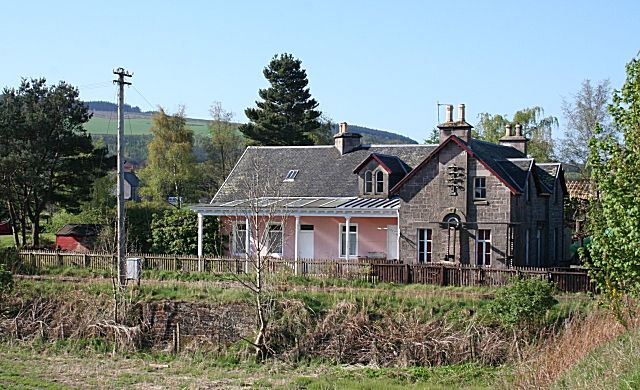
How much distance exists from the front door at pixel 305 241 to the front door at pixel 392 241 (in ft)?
12.7

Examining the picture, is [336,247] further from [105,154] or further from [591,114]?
[591,114]

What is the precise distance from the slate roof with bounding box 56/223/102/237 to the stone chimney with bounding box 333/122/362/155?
42.8 ft

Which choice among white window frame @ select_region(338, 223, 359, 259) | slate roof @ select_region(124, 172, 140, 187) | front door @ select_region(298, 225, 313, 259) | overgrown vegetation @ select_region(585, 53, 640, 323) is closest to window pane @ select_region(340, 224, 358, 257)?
white window frame @ select_region(338, 223, 359, 259)

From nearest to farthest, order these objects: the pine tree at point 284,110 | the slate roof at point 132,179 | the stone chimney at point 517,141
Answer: the stone chimney at point 517,141, the pine tree at point 284,110, the slate roof at point 132,179

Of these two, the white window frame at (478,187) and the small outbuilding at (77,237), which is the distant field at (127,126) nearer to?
the small outbuilding at (77,237)

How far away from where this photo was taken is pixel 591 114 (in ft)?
163

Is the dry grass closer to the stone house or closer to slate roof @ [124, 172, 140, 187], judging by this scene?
the stone house

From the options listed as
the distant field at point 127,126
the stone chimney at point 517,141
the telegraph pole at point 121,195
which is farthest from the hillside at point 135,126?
the telegraph pole at point 121,195

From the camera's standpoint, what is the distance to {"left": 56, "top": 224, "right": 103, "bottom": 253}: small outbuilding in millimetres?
44031

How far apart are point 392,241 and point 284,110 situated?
110 feet

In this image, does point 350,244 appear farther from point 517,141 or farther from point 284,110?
point 284,110

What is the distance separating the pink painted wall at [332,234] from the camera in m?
37.6

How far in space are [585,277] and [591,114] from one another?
23401mm

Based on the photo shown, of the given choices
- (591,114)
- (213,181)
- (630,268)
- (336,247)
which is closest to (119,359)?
(336,247)
